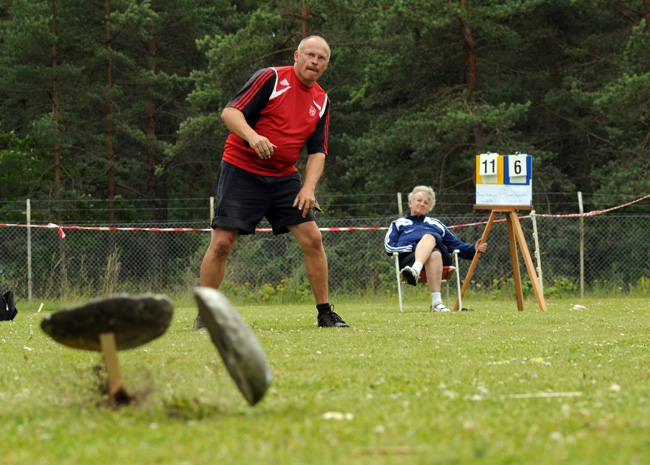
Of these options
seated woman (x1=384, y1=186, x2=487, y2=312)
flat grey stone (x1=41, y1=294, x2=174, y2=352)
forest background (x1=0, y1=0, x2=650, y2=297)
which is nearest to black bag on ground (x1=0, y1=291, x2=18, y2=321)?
seated woman (x1=384, y1=186, x2=487, y2=312)

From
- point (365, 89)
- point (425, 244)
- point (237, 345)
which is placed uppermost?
point (365, 89)

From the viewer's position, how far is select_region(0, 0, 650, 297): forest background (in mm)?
14703

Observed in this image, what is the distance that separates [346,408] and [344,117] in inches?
815

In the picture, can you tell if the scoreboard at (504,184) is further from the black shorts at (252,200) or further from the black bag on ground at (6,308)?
the black bag on ground at (6,308)

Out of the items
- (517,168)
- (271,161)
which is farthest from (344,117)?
(271,161)

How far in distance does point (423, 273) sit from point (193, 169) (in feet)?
58.6

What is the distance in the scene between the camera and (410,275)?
809cm

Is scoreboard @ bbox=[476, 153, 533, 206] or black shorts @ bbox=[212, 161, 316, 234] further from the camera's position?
scoreboard @ bbox=[476, 153, 533, 206]

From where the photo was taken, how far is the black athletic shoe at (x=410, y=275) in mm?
8008

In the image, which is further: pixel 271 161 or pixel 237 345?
pixel 271 161

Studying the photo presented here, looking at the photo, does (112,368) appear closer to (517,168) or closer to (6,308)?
(6,308)

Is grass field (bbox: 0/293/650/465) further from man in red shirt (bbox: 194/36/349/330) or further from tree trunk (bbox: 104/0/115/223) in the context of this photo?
tree trunk (bbox: 104/0/115/223)

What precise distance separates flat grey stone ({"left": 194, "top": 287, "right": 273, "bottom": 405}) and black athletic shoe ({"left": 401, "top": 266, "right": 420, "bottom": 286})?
19.1 feet

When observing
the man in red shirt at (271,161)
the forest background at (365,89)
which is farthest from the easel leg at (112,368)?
the forest background at (365,89)
